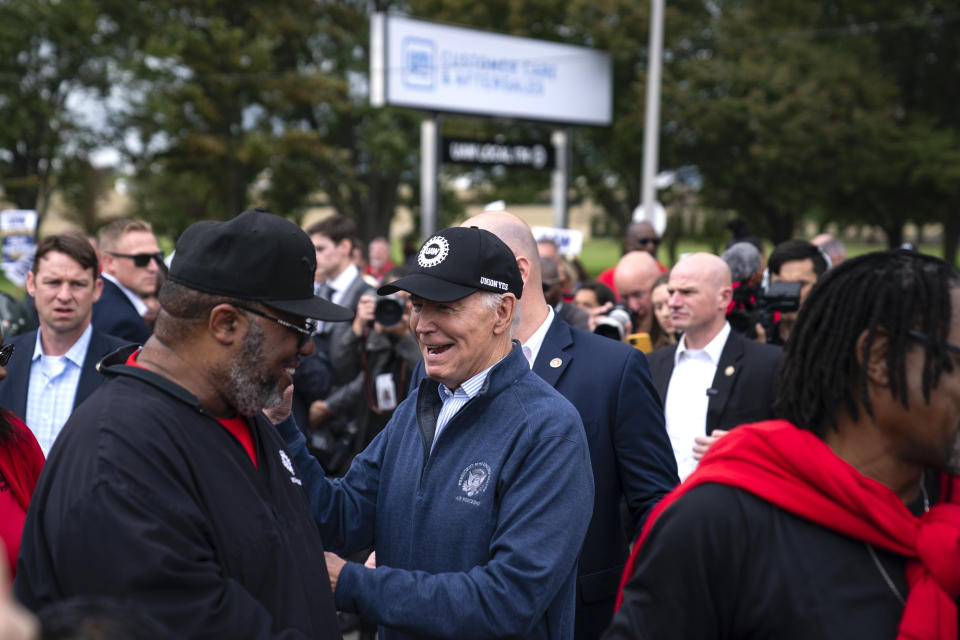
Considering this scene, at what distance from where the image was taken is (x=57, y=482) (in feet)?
5.70

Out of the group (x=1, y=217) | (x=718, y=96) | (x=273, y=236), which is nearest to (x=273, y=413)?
(x=273, y=236)

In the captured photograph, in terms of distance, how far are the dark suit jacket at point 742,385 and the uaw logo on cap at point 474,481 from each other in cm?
197

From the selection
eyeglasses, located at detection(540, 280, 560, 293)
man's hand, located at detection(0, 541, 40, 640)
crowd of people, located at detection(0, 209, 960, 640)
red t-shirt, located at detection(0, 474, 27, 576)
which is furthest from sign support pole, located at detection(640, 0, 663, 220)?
man's hand, located at detection(0, 541, 40, 640)

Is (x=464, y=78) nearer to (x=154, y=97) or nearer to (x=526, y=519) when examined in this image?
(x=154, y=97)

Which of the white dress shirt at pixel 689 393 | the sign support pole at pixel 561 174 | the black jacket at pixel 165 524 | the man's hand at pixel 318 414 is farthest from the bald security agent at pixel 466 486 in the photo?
the sign support pole at pixel 561 174

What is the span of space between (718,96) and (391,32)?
10.8 meters

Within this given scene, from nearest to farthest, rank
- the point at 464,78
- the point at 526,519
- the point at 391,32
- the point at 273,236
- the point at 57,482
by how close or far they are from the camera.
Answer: the point at 57,482, the point at 273,236, the point at 526,519, the point at 391,32, the point at 464,78

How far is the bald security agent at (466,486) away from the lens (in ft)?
7.24

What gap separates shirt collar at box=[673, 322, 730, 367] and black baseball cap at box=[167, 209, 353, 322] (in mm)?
2878

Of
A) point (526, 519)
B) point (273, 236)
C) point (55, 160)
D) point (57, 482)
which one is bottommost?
point (526, 519)

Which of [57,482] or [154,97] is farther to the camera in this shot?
[154,97]

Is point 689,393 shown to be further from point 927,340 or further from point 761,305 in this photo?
point 927,340

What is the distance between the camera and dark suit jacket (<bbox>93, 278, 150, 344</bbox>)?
503 cm

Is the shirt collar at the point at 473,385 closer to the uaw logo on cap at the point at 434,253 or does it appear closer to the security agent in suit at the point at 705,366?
the uaw logo on cap at the point at 434,253
